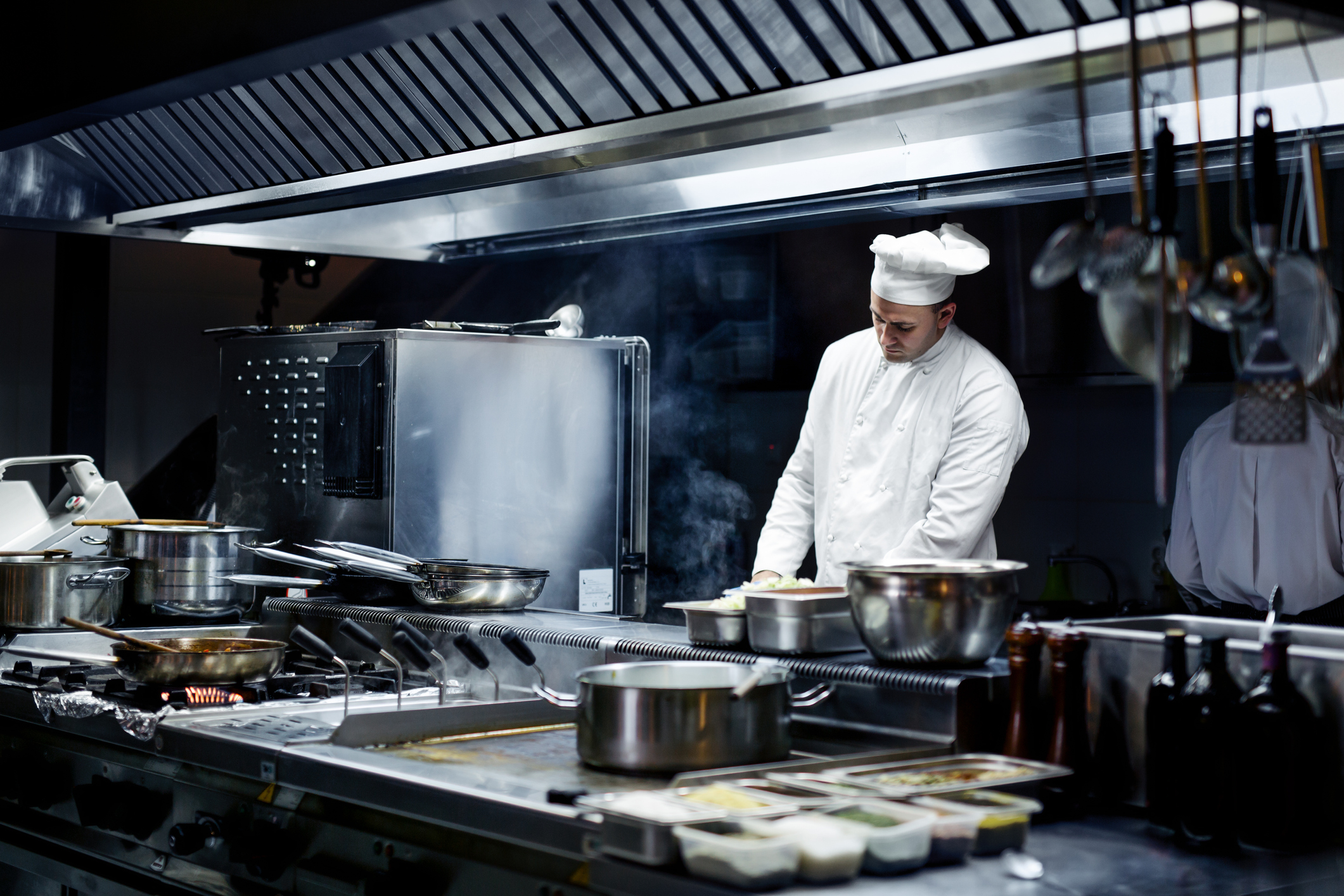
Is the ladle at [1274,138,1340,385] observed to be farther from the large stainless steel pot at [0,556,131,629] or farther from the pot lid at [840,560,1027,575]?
the large stainless steel pot at [0,556,131,629]

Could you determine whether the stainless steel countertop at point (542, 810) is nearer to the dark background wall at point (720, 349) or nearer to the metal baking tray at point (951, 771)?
the metal baking tray at point (951, 771)

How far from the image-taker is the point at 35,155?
3.97 meters

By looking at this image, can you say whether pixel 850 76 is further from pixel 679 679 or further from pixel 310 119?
pixel 310 119

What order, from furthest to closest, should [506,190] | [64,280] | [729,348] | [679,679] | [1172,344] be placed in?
[729,348] < [64,280] < [506,190] < [679,679] < [1172,344]

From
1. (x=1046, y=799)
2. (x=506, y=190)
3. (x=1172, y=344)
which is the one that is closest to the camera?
(x=1172, y=344)

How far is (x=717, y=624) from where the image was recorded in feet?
7.52

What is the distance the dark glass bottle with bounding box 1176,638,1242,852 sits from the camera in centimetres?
171

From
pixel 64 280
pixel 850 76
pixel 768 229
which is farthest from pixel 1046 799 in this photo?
pixel 64 280

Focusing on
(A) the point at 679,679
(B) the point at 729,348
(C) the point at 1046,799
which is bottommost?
(C) the point at 1046,799

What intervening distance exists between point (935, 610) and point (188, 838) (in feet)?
4.04

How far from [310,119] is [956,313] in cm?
234

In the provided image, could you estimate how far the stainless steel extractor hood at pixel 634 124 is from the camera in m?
2.12

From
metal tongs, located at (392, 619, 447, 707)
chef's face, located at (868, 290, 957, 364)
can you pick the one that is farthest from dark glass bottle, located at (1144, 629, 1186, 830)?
chef's face, located at (868, 290, 957, 364)

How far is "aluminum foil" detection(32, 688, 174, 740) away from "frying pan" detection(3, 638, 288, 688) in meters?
0.09
